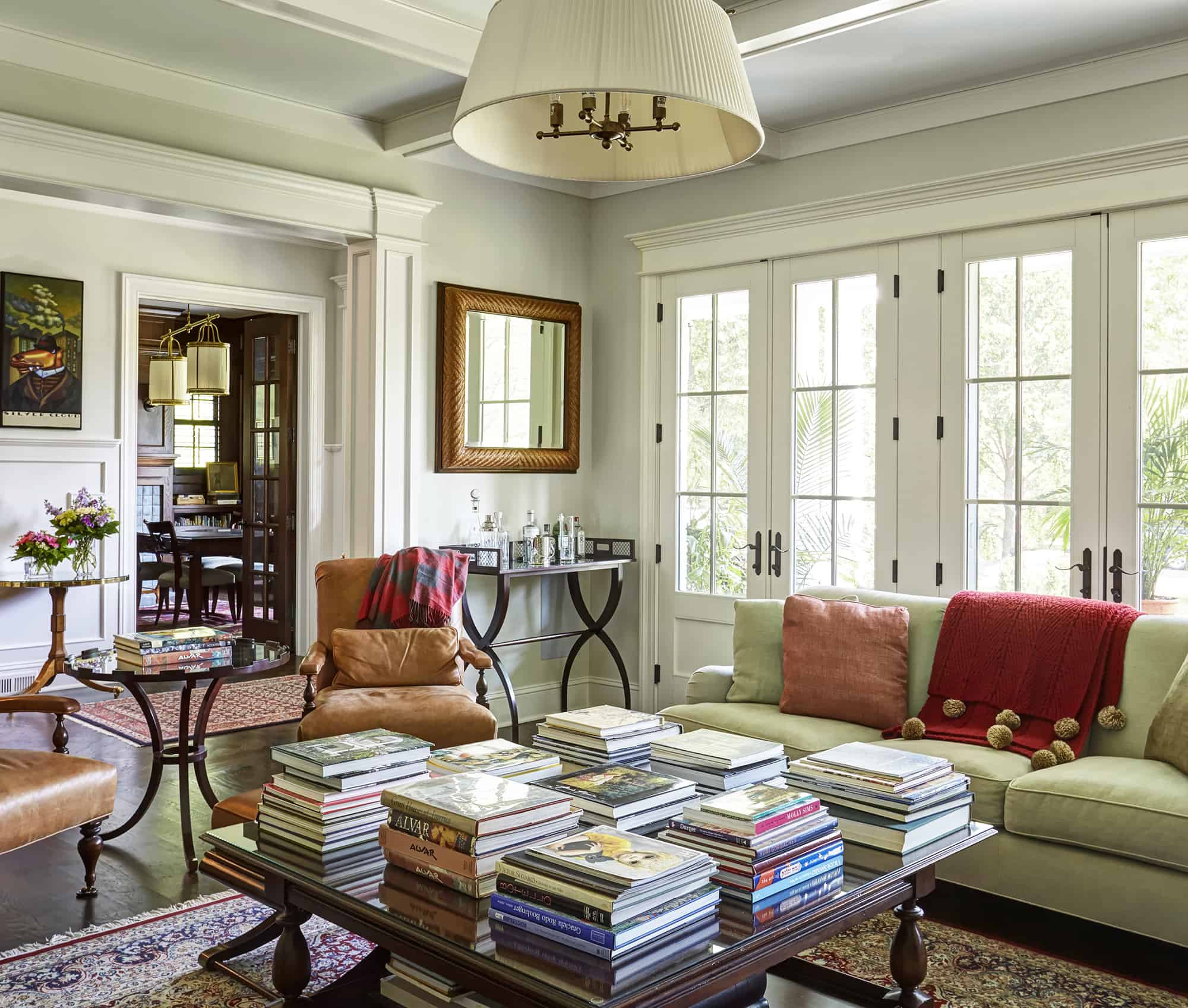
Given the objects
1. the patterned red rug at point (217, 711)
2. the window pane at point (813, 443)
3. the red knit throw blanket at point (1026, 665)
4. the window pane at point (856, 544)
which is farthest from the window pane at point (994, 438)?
the patterned red rug at point (217, 711)

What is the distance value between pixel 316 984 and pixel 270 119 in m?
3.36

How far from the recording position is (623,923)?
1.64m

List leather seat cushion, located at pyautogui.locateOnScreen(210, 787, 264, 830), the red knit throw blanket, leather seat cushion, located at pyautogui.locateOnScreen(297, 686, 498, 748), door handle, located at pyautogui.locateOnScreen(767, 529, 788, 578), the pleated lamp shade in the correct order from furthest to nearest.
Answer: door handle, located at pyautogui.locateOnScreen(767, 529, 788, 578)
leather seat cushion, located at pyautogui.locateOnScreen(297, 686, 498, 748)
the red knit throw blanket
leather seat cushion, located at pyautogui.locateOnScreen(210, 787, 264, 830)
the pleated lamp shade

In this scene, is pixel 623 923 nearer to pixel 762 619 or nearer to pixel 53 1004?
pixel 53 1004

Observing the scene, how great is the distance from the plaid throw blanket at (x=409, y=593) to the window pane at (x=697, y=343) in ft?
5.35

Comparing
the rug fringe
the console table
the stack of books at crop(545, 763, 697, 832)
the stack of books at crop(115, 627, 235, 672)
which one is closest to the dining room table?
the console table

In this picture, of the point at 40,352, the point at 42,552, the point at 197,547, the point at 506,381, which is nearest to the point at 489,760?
the point at 506,381

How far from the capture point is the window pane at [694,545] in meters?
5.36

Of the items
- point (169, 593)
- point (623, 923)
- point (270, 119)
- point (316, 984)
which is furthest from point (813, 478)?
point (169, 593)

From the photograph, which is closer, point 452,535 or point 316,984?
point 316,984

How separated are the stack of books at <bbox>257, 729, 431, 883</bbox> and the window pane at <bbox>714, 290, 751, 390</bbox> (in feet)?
10.9

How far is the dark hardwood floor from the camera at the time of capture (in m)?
2.83

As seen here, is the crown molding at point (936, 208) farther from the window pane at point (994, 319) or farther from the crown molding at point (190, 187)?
the crown molding at point (190, 187)

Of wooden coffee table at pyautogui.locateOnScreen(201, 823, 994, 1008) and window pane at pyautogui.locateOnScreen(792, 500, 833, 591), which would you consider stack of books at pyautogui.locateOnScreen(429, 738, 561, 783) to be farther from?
window pane at pyautogui.locateOnScreen(792, 500, 833, 591)
